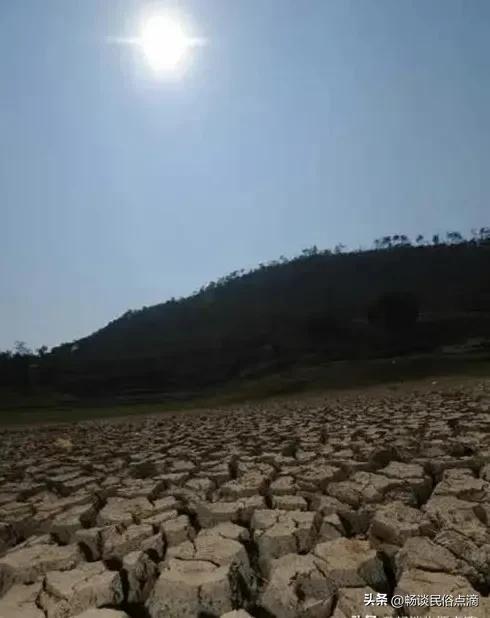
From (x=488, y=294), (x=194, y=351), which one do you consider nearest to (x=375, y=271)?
(x=488, y=294)

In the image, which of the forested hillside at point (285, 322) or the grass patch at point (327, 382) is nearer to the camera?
the grass patch at point (327, 382)

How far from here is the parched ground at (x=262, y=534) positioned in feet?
5.89

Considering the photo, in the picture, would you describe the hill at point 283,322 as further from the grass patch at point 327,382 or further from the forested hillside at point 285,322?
the grass patch at point 327,382

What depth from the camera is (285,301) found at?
73.6m

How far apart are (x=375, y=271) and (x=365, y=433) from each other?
77.9m

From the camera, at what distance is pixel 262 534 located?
233 cm

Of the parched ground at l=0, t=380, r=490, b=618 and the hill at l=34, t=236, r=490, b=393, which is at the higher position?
the hill at l=34, t=236, r=490, b=393

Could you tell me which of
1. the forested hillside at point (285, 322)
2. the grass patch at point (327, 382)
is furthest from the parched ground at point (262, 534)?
the forested hillside at point (285, 322)

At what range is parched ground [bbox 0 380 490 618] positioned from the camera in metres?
1.80

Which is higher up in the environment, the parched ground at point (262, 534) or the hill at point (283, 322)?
the hill at point (283, 322)

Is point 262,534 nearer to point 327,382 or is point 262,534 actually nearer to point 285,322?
point 327,382

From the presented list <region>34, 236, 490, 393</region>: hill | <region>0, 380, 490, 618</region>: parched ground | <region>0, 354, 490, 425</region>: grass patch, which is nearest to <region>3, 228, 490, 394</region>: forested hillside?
<region>34, 236, 490, 393</region>: hill

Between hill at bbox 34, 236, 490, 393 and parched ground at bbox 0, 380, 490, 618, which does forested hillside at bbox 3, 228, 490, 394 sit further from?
parched ground at bbox 0, 380, 490, 618

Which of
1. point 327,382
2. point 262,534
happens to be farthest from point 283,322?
point 262,534
